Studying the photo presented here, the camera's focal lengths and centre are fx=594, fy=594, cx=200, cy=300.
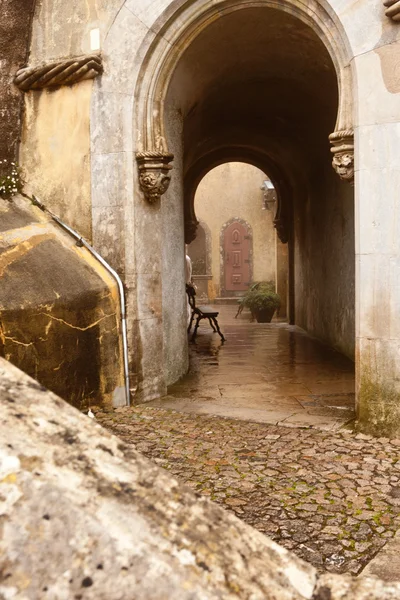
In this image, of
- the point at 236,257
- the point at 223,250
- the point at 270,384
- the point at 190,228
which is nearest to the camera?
the point at 270,384

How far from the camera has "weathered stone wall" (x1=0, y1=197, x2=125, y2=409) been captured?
4348 mm

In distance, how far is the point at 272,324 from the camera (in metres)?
14.1

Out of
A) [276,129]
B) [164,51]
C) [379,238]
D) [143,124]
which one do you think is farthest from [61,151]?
[276,129]

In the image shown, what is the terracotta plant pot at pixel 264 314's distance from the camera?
1480cm

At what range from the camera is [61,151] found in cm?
575

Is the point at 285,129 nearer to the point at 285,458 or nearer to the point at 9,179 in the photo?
the point at 9,179

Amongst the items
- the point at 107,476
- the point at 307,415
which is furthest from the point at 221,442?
the point at 107,476

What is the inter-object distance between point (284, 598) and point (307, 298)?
10.6m

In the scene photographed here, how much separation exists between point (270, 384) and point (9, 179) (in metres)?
3.37

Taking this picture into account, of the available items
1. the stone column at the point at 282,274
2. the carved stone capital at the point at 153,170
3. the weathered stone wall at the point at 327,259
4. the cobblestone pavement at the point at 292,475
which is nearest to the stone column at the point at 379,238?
the cobblestone pavement at the point at 292,475

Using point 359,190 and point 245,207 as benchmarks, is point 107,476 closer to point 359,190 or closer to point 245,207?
point 359,190

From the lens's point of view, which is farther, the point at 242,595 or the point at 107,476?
the point at 107,476

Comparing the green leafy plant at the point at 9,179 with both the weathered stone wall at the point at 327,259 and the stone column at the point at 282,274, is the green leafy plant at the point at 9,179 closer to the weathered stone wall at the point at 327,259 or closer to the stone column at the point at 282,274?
the weathered stone wall at the point at 327,259

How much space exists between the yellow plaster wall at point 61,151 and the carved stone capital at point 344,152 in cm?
233
